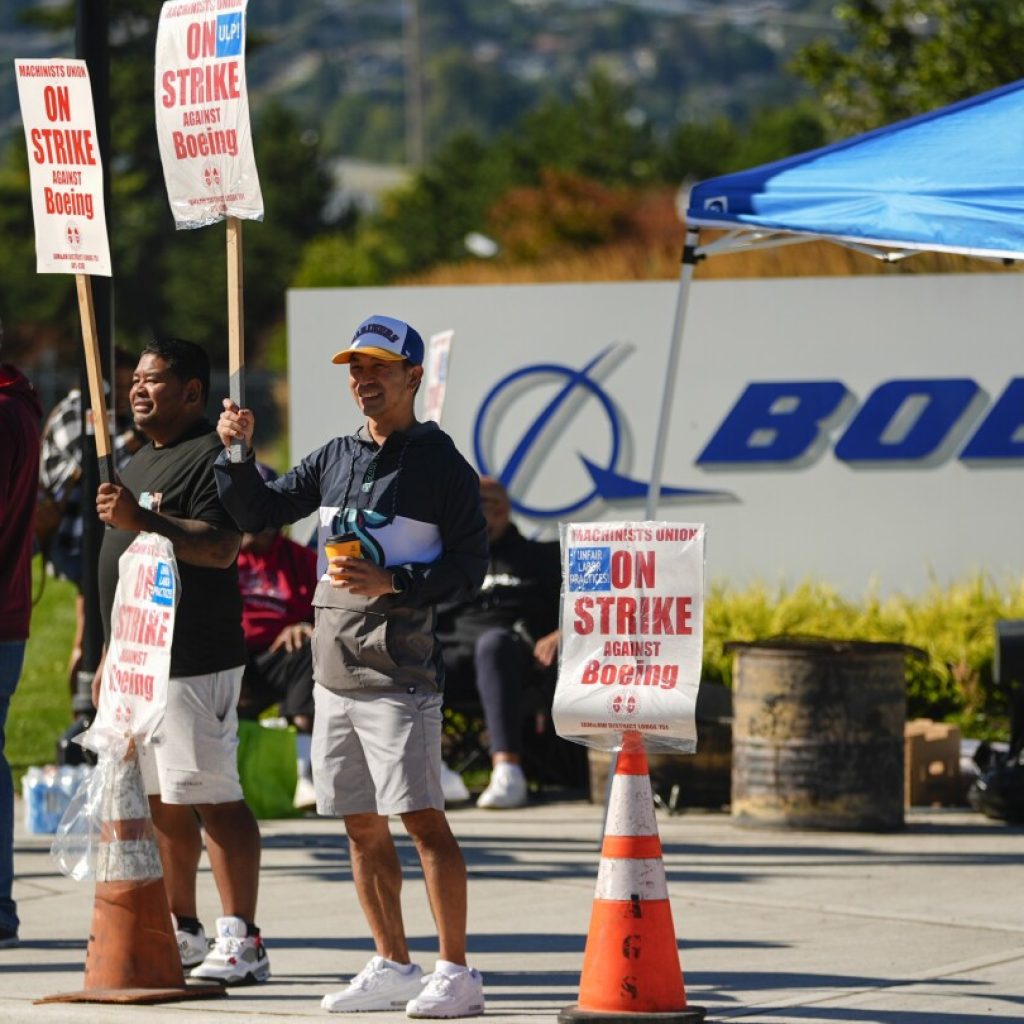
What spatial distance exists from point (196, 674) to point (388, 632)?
88cm

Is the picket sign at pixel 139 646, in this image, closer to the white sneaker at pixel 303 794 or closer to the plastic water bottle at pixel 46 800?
the plastic water bottle at pixel 46 800

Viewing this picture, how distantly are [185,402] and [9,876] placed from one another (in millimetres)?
1787

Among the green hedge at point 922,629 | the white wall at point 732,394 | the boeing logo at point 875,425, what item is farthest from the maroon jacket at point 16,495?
the boeing logo at point 875,425

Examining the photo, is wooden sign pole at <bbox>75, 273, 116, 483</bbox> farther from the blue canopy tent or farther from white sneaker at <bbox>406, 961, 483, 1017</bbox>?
the blue canopy tent

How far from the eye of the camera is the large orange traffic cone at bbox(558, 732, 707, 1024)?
6086 millimetres

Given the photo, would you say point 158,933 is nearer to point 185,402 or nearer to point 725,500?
point 185,402

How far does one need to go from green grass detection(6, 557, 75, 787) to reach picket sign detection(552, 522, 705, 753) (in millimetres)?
4672

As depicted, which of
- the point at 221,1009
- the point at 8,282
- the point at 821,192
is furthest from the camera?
the point at 8,282

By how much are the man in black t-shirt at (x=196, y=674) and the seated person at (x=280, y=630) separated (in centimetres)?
333

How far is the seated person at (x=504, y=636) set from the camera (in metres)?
10.7

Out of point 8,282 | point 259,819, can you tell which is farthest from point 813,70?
point 8,282

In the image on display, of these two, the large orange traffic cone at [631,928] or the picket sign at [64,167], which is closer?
the large orange traffic cone at [631,928]

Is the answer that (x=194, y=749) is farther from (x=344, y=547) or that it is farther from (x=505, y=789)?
(x=505, y=789)

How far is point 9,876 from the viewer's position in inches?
293
